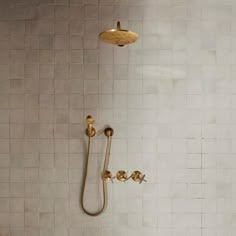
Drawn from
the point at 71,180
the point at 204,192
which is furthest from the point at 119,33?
the point at 204,192

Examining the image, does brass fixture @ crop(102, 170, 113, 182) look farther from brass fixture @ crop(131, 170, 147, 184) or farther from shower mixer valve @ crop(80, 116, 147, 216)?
brass fixture @ crop(131, 170, 147, 184)

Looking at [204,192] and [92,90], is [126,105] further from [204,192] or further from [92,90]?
[204,192]

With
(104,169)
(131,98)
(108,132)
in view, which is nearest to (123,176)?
(104,169)

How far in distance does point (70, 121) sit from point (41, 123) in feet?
0.56

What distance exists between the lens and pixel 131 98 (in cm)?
208

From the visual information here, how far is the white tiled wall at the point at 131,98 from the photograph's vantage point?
2.08 meters

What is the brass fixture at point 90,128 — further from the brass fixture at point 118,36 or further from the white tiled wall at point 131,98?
the brass fixture at point 118,36

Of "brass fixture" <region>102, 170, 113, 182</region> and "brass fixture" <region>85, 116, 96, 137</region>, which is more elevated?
"brass fixture" <region>85, 116, 96, 137</region>

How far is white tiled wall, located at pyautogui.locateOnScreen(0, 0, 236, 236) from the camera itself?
2080 mm

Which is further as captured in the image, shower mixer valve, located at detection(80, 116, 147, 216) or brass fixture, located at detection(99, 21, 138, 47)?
shower mixer valve, located at detection(80, 116, 147, 216)

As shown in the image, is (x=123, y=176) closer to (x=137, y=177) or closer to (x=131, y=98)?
(x=137, y=177)

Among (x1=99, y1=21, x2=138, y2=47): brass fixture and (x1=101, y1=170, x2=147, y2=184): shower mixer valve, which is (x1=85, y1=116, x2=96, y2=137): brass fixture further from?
(x1=99, y1=21, x2=138, y2=47): brass fixture

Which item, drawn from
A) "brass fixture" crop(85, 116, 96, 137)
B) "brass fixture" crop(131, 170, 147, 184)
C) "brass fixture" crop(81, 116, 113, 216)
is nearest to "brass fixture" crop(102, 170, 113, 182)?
"brass fixture" crop(81, 116, 113, 216)

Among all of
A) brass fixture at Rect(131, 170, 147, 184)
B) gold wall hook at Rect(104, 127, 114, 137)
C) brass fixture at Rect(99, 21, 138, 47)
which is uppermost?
brass fixture at Rect(99, 21, 138, 47)
